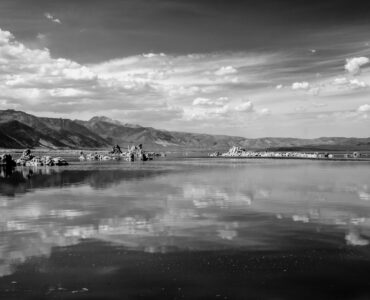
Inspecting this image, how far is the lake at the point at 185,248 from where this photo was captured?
15.3 metres

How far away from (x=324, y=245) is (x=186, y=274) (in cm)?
846

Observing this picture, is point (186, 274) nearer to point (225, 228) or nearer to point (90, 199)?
point (225, 228)

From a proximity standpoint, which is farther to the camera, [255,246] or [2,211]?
[2,211]

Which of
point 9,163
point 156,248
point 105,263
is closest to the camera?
point 105,263

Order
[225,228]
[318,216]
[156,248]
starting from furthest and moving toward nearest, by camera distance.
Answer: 1. [318,216]
2. [225,228]
3. [156,248]

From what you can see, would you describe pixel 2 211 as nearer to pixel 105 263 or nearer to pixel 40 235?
pixel 40 235

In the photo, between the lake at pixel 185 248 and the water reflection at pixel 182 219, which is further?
the water reflection at pixel 182 219

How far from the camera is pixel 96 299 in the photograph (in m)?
14.2

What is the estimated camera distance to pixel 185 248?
809 inches

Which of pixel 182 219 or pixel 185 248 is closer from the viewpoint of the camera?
pixel 185 248

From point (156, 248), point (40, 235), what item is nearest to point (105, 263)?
point (156, 248)

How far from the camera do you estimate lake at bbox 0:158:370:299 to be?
15258 millimetres

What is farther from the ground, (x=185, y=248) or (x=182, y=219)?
(x=182, y=219)

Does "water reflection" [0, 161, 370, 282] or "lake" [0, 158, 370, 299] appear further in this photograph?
"water reflection" [0, 161, 370, 282]
